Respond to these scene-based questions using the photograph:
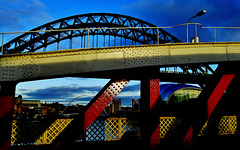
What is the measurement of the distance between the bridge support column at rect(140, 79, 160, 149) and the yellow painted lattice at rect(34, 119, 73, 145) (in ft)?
20.4

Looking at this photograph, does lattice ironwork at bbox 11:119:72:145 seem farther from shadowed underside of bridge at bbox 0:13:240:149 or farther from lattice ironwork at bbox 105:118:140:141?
shadowed underside of bridge at bbox 0:13:240:149

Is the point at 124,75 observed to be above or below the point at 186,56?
below

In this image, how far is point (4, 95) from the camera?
18.3 ft

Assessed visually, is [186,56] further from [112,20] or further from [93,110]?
[112,20]

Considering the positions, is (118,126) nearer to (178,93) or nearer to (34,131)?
(34,131)

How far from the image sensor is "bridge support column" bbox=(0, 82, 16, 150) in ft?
17.8

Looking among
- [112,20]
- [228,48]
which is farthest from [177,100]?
[228,48]

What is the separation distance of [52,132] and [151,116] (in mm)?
6859

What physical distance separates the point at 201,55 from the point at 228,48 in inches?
54.4

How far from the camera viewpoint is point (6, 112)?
217 inches

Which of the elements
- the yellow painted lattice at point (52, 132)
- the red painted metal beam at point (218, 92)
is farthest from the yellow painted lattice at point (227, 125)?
the yellow painted lattice at point (52, 132)

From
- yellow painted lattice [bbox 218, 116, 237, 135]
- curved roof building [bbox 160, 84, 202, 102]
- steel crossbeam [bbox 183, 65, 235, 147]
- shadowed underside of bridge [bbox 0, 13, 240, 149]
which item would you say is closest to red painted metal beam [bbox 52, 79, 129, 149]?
shadowed underside of bridge [bbox 0, 13, 240, 149]

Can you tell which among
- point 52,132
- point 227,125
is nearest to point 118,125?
point 52,132

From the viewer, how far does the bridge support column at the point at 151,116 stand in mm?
6559
